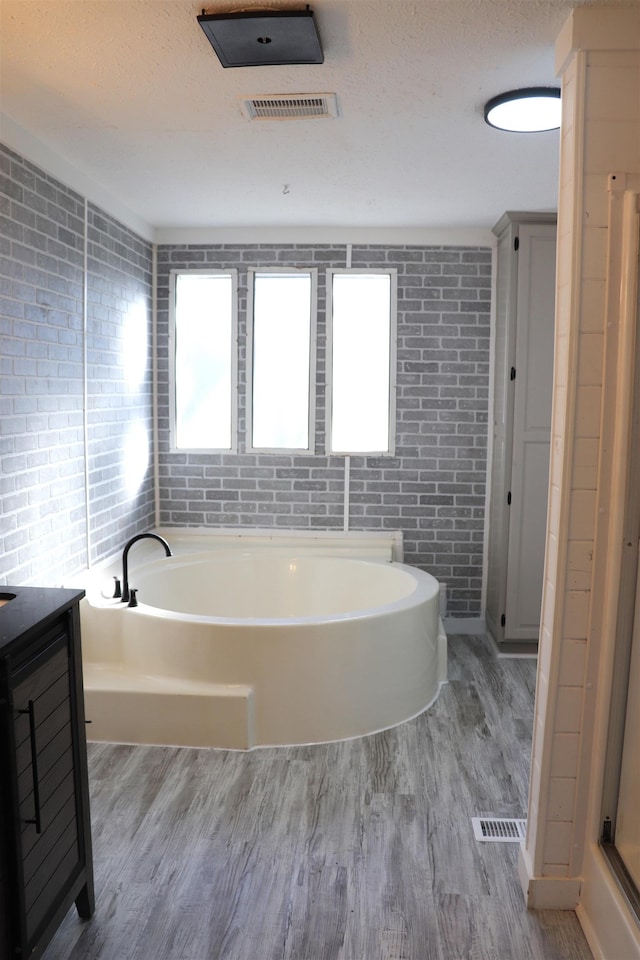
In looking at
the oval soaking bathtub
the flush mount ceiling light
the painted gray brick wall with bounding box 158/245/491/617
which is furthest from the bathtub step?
the flush mount ceiling light

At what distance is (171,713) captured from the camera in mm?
3096

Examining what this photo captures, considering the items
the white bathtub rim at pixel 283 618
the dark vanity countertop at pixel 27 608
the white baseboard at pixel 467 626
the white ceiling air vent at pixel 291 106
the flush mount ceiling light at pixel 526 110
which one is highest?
the white ceiling air vent at pixel 291 106

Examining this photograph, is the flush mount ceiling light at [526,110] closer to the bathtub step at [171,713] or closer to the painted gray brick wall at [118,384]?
the painted gray brick wall at [118,384]

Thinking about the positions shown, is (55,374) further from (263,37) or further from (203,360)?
(263,37)

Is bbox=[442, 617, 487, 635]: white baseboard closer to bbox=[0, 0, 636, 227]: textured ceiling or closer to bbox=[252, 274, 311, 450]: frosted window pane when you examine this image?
bbox=[252, 274, 311, 450]: frosted window pane

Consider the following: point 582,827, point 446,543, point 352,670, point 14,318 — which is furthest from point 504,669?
point 14,318

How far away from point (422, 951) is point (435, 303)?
11.3 feet

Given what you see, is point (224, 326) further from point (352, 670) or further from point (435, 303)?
point (352, 670)

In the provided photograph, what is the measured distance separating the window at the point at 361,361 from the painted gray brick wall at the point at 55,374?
4.04 ft

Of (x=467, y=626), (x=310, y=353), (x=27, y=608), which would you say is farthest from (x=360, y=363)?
(x=27, y=608)

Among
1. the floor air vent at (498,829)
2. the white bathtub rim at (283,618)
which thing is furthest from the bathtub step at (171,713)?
the floor air vent at (498,829)

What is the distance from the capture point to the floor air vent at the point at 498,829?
2.48 meters

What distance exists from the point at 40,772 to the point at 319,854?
1.04 meters

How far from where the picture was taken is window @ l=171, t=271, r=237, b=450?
14.9 feet
